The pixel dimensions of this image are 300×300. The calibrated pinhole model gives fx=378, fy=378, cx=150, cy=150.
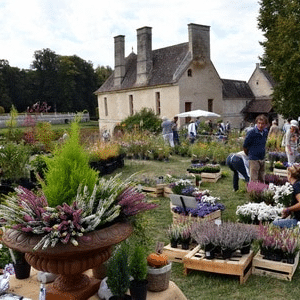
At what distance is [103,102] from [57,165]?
115 ft

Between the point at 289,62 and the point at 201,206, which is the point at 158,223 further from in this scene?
the point at 289,62

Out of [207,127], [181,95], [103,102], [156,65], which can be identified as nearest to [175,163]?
[207,127]

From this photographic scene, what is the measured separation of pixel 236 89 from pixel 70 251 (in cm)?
3508

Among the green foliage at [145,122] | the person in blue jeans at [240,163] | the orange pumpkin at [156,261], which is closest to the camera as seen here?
the orange pumpkin at [156,261]

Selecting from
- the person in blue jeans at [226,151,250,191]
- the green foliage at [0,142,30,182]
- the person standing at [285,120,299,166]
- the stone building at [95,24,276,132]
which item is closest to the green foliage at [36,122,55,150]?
the green foliage at [0,142,30,182]

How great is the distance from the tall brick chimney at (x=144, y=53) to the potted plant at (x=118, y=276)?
29.3m

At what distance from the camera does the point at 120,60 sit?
34219 millimetres

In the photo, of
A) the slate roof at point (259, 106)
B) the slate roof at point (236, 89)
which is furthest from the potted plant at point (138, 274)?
the slate roof at point (259, 106)

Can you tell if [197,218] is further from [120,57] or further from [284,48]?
[120,57]

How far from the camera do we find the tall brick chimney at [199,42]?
29516 millimetres

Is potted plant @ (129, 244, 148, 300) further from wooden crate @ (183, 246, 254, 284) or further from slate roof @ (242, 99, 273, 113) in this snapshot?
slate roof @ (242, 99, 273, 113)

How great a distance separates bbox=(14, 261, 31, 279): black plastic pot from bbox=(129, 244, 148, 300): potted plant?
3.64 feet

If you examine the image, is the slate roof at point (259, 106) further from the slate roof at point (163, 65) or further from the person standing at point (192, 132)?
the person standing at point (192, 132)

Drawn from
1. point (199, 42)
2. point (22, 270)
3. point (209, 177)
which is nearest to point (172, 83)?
point (199, 42)
